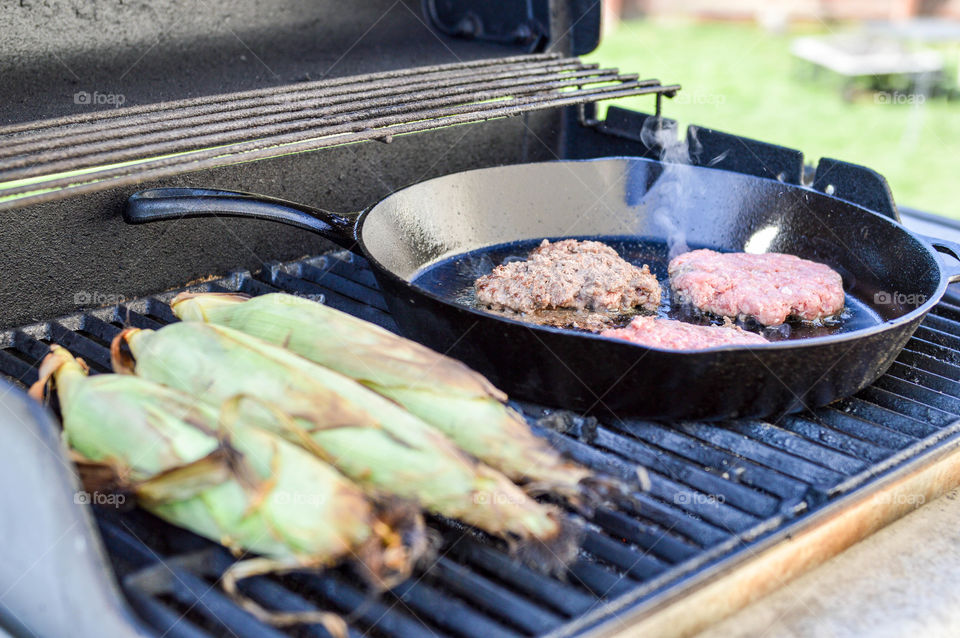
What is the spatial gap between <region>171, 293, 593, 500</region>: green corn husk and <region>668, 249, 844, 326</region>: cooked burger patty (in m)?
0.95

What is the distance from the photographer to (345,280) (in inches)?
111

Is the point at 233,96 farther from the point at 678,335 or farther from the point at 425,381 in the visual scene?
the point at 678,335

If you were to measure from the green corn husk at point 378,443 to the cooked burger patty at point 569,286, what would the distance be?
897mm

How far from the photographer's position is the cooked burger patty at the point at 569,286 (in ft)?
8.31

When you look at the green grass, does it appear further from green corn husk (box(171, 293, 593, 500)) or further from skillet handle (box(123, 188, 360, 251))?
green corn husk (box(171, 293, 593, 500))

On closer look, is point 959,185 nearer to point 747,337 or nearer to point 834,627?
point 747,337

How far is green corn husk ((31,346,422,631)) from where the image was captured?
1.46 metres

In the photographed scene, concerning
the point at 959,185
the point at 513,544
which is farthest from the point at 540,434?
A: the point at 959,185

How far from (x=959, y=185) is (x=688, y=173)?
5.28m

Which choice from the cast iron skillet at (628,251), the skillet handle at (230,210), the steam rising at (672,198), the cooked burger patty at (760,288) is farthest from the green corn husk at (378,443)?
the steam rising at (672,198)

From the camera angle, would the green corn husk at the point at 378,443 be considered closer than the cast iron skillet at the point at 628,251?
Yes

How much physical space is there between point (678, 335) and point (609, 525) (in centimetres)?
61

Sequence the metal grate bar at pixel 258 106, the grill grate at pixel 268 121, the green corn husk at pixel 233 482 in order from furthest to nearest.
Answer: the metal grate bar at pixel 258 106, the grill grate at pixel 268 121, the green corn husk at pixel 233 482

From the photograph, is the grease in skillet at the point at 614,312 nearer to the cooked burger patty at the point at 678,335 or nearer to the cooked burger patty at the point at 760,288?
the cooked burger patty at the point at 760,288
